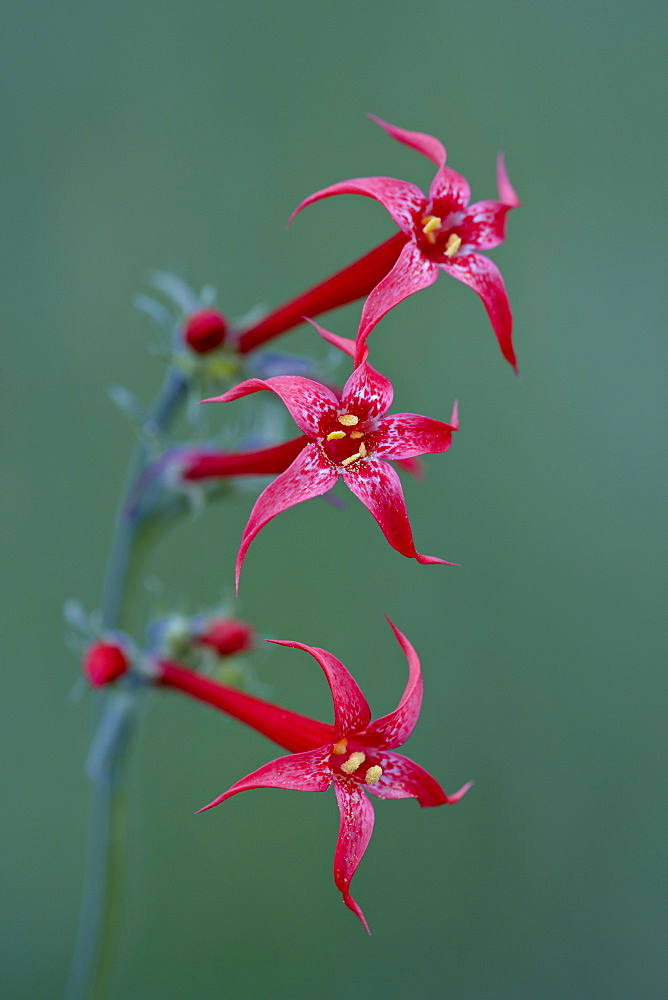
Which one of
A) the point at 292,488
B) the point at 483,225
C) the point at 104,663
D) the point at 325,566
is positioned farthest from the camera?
the point at 325,566

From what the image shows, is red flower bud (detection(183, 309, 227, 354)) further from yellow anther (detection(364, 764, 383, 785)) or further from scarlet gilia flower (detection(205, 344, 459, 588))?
yellow anther (detection(364, 764, 383, 785))

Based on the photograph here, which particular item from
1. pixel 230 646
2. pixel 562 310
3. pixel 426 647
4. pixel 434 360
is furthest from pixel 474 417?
pixel 230 646

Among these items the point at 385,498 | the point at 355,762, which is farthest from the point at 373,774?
the point at 385,498

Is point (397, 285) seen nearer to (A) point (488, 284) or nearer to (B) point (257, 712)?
(A) point (488, 284)

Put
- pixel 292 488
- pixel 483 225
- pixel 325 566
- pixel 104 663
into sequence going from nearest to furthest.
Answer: pixel 292 488
pixel 483 225
pixel 104 663
pixel 325 566

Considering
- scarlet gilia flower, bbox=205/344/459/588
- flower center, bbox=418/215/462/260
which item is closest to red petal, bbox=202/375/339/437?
scarlet gilia flower, bbox=205/344/459/588

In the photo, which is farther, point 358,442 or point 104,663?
point 104,663
